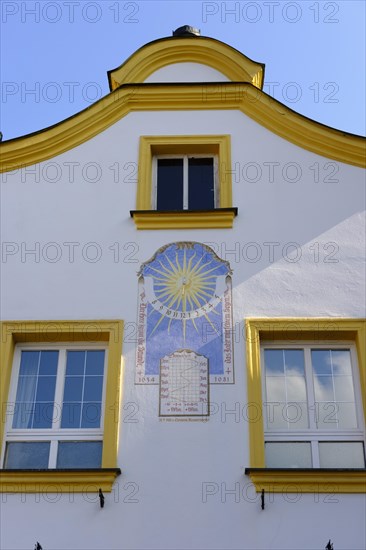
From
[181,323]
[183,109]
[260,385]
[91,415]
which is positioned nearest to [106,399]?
[91,415]

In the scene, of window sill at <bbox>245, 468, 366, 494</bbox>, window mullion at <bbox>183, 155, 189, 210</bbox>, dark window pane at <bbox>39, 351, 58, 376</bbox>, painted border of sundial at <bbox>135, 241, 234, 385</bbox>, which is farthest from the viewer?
window mullion at <bbox>183, 155, 189, 210</bbox>

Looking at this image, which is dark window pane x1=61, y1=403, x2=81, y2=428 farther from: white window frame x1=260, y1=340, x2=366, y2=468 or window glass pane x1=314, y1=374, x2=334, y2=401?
window glass pane x1=314, y1=374, x2=334, y2=401

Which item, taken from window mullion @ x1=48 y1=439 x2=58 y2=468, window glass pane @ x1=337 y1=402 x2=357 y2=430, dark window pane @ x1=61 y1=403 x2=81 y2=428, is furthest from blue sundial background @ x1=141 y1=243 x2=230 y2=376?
window glass pane @ x1=337 y1=402 x2=357 y2=430

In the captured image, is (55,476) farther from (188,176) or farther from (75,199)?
(188,176)

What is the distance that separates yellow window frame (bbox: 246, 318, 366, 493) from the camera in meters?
8.66

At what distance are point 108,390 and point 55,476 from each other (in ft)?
3.69

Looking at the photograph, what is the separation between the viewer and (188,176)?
11281mm

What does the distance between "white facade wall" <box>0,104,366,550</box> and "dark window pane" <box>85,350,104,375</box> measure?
1.31ft

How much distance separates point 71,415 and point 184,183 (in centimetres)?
353

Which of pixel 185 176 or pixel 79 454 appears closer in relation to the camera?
pixel 79 454

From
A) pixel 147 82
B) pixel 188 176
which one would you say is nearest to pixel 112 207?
pixel 188 176

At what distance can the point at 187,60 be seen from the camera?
1209cm

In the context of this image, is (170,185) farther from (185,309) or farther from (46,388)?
(46,388)

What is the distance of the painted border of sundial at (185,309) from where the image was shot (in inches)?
374
